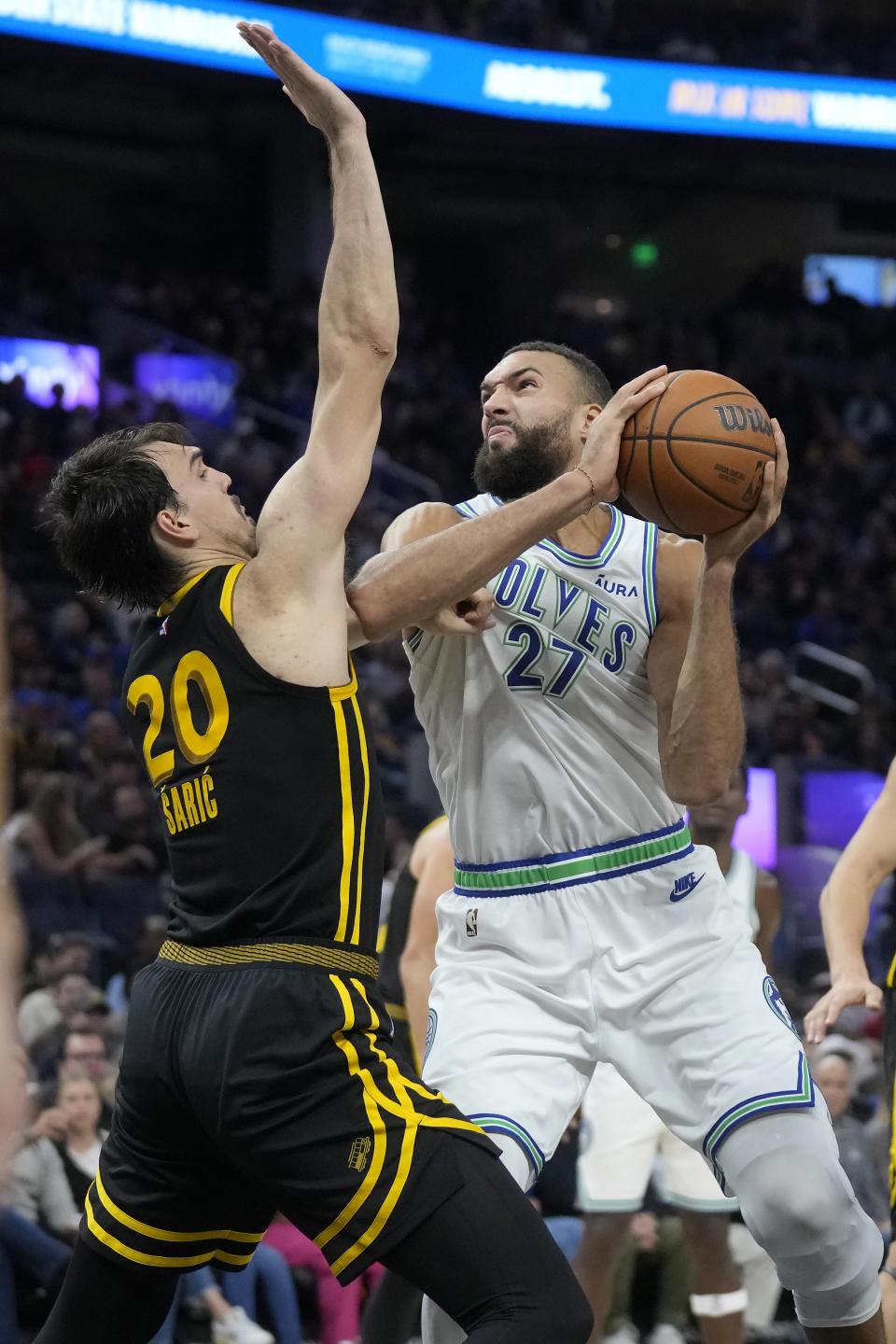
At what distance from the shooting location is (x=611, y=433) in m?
3.43

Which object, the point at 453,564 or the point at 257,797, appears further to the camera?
the point at 453,564

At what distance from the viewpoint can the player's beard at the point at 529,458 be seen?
12.8ft

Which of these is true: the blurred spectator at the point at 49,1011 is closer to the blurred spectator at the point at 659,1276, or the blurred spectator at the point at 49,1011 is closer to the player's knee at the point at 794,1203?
the blurred spectator at the point at 659,1276

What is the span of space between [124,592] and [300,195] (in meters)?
17.7

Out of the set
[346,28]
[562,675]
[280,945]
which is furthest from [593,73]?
[280,945]

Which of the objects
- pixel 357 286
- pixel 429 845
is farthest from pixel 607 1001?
pixel 429 845

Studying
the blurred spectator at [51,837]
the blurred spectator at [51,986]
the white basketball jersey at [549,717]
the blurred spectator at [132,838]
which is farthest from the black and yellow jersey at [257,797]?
the blurred spectator at [132,838]

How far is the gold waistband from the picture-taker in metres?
2.77

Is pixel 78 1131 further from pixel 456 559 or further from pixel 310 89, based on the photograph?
pixel 310 89

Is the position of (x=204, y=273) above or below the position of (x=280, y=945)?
above

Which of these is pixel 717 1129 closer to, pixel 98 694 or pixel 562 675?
pixel 562 675

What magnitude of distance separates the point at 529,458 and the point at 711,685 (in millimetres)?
752

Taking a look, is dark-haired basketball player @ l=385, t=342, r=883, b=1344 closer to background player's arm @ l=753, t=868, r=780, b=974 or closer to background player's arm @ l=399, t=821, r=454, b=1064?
background player's arm @ l=399, t=821, r=454, b=1064

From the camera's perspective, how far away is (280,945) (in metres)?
2.77
